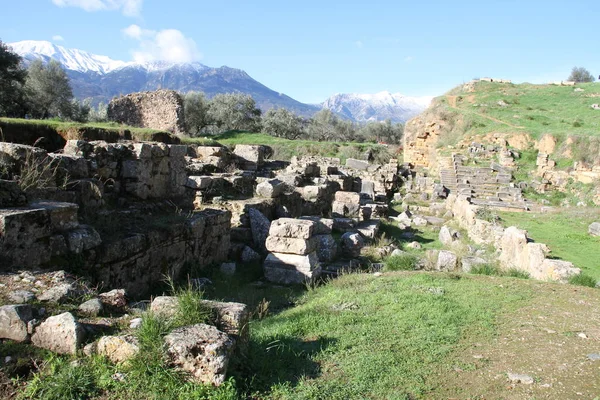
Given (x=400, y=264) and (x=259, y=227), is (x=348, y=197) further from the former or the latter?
(x=400, y=264)

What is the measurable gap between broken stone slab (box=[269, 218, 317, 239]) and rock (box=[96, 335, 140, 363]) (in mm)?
5170

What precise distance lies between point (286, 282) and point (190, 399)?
16.6 feet

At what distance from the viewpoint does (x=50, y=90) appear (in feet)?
122

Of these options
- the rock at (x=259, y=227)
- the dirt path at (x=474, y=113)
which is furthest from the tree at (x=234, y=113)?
the rock at (x=259, y=227)

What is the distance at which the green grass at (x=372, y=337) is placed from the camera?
3.80 meters

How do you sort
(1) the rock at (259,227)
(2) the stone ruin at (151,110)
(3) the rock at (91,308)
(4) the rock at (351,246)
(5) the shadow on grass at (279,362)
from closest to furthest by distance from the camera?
1. (5) the shadow on grass at (279,362)
2. (3) the rock at (91,308)
3. (1) the rock at (259,227)
4. (4) the rock at (351,246)
5. (2) the stone ruin at (151,110)

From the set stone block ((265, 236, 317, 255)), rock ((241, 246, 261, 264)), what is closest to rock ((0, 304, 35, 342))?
stone block ((265, 236, 317, 255))

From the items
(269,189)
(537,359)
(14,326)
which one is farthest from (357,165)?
(14,326)

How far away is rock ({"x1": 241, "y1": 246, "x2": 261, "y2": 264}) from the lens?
9.52 metres

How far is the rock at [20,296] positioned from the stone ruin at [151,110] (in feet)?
84.3

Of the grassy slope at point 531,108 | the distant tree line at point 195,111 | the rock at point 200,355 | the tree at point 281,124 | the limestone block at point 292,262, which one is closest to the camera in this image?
the rock at point 200,355

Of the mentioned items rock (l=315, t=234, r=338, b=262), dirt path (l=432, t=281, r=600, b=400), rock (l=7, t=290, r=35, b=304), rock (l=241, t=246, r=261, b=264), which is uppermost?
rock (l=7, t=290, r=35, b=304)

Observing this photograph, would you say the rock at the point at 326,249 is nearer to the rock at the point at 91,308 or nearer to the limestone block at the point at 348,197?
the limestone block at the point at 348,197

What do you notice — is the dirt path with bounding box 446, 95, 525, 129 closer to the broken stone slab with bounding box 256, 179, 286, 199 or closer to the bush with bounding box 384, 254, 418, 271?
the broken stone slab with bounding box 256, 179, 286, 199
